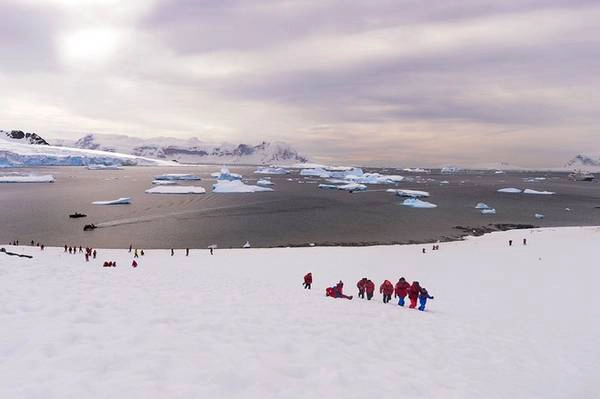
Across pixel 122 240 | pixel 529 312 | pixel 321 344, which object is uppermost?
pixel 321 344

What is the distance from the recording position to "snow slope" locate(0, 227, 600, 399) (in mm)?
7098

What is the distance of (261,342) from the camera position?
922cm

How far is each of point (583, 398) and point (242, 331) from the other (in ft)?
24.5

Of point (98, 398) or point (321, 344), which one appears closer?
point (98, 398)

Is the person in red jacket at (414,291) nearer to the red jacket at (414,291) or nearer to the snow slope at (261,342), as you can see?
the red jacket at (414,291)

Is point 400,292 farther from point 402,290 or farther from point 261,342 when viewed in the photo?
point 261,342

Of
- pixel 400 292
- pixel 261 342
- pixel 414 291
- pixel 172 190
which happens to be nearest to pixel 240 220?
pixel 172 190

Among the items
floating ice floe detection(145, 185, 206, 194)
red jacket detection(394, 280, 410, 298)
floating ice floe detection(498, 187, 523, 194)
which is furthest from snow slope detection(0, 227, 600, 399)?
floating ice floe detection(498, 187, 523, 194)

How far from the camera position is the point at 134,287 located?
13469 millimetres

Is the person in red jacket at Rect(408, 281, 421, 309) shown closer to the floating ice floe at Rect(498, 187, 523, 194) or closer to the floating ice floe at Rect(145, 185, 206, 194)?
the floating ice floe at Rect(145, 185, 206, 194)

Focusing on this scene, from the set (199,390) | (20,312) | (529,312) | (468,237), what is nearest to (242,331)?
(199,390)

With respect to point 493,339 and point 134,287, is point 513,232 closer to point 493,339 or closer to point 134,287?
point 493,339

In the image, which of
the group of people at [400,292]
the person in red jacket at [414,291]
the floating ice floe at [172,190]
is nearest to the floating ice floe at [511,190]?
the floating ice floe at [172,190]

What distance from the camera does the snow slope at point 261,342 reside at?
7098 millimetres
